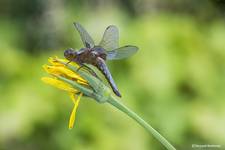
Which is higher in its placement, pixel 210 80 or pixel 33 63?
A: pixel 33 63

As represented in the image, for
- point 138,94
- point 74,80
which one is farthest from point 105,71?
point 138,94

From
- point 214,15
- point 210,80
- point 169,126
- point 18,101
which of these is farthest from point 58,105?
point 214,15

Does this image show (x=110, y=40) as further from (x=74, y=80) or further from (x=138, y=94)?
(x=138, y=94)

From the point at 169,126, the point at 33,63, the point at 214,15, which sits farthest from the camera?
the point at 214,15

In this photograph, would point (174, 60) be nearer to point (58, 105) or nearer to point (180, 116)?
point (180, 116)

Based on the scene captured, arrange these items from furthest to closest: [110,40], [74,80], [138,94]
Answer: [138,94]
[110,40]
[74,80]

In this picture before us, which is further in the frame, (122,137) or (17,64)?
(17,64)

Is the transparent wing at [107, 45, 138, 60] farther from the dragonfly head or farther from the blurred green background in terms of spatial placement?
the blurred green background
